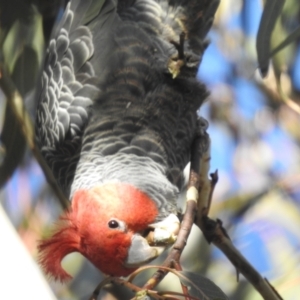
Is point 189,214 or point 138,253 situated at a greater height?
point 189,214

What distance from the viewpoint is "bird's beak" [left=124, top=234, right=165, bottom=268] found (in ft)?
5.28

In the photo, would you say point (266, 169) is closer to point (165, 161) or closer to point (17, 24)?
point (165, 161)

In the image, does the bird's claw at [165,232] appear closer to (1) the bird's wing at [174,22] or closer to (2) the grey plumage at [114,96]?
(2) the grey plumage at [114,96]

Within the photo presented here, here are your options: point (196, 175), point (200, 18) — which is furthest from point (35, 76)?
point (196, 175)

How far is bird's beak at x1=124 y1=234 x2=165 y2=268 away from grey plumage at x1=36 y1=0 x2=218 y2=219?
248 mm

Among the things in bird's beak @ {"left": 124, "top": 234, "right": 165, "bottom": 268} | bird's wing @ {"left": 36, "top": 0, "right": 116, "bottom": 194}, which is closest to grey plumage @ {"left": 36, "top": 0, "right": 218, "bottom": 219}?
bird's wing @ {"left": 36, "top": 0, "right": 116, "bottom": 194}

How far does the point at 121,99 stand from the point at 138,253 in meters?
0.55

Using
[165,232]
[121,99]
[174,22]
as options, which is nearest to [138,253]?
[165,232]

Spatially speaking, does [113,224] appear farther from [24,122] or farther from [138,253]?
[24,122]

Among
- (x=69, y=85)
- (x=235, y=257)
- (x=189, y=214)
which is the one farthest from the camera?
(x=69, y=85)

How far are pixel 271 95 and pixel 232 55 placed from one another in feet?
0.80

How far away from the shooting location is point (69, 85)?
75.9 inches

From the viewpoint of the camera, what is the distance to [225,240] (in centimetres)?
179

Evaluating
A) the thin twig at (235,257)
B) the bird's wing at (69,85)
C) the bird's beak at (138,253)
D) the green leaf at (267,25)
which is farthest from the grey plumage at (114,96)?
the green leaf at (267,25)
